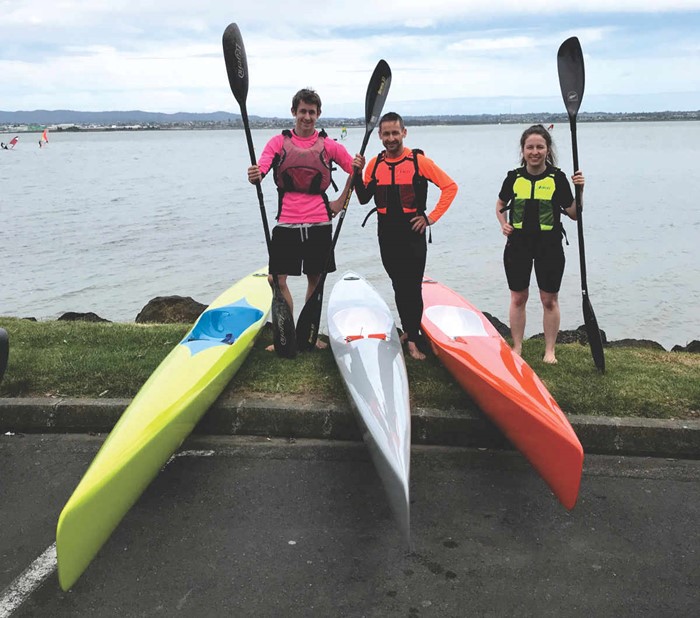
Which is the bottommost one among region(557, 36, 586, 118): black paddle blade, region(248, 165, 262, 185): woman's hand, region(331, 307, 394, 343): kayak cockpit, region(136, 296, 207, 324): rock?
region(136, 296, 207, 324): rock

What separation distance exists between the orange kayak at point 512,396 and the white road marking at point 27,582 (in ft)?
7.83

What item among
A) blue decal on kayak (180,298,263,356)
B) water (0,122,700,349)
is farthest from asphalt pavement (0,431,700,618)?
water (0,122,700,349)

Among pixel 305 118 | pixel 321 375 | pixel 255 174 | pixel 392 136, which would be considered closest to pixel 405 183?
pixel 392 136

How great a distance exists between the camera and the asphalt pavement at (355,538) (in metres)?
2.71

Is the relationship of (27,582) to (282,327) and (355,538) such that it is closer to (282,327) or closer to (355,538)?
(355,538)

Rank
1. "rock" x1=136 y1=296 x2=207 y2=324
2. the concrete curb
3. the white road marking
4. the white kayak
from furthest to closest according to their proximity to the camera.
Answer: "rock" x1=136 y1=296 x2=207 y2=324 → the concrete curb → the white kayak → the white road marking

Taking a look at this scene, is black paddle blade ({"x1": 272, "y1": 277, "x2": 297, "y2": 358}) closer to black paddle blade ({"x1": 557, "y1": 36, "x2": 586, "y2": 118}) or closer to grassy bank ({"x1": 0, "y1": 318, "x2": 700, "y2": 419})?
grassy bank ({"x1": 0, "y1": 318, "x2": 700, "y2": 419})

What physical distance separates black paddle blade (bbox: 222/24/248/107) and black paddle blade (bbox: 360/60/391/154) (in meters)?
1.11

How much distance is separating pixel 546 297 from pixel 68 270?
12.0 metres

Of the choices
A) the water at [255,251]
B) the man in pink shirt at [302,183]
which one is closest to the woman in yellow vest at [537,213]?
the man in pink shirt at [302,183]

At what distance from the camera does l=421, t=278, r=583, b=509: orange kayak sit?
3.31m

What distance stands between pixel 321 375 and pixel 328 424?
0.74 metres

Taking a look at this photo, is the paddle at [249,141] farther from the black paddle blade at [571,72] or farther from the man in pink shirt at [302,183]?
the black paddle blade at [571,72]

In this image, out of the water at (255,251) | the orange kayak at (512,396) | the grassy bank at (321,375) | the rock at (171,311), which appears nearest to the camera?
the orange kayak at (512,396)
